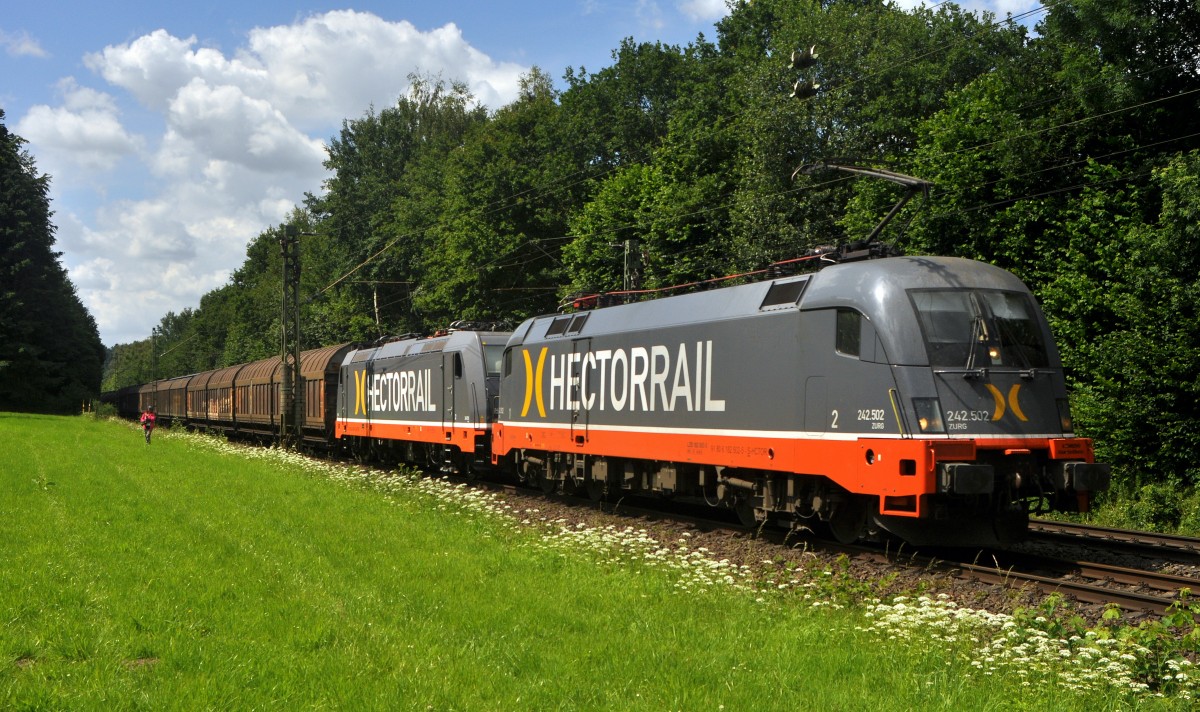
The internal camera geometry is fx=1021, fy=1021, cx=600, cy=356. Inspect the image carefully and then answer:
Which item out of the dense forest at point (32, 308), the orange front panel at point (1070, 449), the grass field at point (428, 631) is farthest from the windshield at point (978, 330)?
the dense forest at point (32, 308)

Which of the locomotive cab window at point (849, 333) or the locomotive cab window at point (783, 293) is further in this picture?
the locomotive cab window at point (783, 293)

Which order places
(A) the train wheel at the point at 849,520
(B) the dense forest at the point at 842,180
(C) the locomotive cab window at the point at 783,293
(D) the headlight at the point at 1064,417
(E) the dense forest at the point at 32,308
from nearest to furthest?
(D) the headlight at the point at 1064,417 → (A) the train wheel at the point at 849,520 → (C) the locomotive cab window at the point at 783,293 → (B) the dense forest at the point at 842,180 → (E) the dense forest at the point at 32,308

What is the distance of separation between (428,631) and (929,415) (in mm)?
6098

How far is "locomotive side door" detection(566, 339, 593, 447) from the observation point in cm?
1806

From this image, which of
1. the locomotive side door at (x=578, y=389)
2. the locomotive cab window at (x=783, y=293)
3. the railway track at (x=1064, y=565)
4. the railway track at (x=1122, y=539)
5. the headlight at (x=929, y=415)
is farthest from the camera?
the locomotive side door at (x=578, y=389)

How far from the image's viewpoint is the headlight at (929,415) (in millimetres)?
11141

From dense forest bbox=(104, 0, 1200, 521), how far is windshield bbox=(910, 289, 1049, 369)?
3209 millimetres

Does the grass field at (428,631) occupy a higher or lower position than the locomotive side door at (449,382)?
lower

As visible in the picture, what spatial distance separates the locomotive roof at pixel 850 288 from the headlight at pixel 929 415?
110cm

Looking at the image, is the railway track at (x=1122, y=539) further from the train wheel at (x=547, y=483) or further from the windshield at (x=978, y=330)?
the train wheel at (x=547, y=483)

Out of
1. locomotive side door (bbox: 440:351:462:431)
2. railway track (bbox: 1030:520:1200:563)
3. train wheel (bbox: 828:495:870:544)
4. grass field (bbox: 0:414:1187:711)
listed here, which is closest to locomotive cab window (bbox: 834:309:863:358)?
train wheel (bbox: 828:495:870:544)

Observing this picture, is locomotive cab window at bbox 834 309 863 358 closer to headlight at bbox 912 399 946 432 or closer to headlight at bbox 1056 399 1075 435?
headlight at bbox 912 399 946 432

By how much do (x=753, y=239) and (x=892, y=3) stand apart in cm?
1860

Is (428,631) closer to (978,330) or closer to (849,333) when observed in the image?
(849,333)
